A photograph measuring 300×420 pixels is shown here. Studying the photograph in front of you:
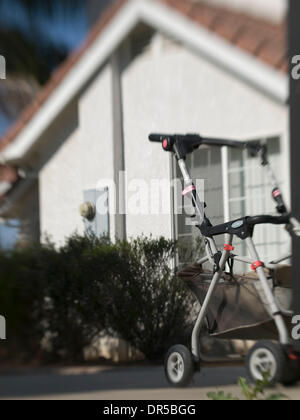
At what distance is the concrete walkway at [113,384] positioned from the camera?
3.37m

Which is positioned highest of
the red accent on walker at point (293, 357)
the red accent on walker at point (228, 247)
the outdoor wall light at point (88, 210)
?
the outdoor wall light at point (88, 210)

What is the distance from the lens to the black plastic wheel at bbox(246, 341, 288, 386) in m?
2.96

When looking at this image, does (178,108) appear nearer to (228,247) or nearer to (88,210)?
(88,210)

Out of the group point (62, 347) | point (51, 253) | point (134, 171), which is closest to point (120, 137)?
point (134, 171)

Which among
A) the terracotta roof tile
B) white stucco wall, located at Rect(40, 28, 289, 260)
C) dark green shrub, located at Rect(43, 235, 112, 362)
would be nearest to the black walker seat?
white stucco wall, located at Rect(40, 28, 289, 260)

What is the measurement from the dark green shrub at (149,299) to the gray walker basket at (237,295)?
0.10m

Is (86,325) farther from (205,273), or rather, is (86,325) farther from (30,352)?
(205,273)

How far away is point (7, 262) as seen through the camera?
4152mm

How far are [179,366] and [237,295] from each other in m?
0.46

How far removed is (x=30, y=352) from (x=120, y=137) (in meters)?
1.49

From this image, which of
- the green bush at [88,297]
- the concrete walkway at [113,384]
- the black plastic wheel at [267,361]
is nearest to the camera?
the black plastic wheel at [267,361]

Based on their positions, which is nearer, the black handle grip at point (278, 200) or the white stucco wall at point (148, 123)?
the black handle grip at point (278, 200)

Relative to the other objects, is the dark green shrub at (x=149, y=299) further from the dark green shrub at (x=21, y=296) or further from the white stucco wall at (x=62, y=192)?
the dark green shrub at (x=21, y=296)

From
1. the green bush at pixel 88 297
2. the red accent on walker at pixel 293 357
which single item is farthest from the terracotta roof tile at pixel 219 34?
the red accent on walker at pixel 293 357
